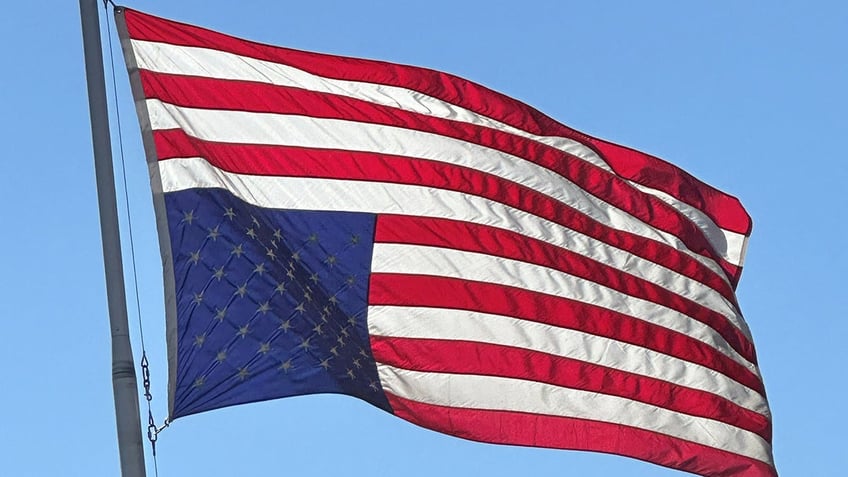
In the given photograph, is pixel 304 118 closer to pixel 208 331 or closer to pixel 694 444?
pixel 208 331

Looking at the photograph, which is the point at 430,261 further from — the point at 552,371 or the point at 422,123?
the point at 552,371

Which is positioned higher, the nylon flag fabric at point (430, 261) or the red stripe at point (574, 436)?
the nylon flag fabric at point (430, 261)

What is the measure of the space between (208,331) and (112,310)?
166 cm

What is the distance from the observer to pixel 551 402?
15.8 m

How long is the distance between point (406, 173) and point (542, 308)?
1.95m

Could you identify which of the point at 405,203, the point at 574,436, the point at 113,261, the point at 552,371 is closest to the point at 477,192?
the point at 405,203

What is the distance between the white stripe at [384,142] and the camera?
14.5 metres

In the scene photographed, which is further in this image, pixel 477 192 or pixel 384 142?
pixel 477 192

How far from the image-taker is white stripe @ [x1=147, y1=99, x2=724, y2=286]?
14.5 m

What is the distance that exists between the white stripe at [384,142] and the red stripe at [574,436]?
7.27 ft

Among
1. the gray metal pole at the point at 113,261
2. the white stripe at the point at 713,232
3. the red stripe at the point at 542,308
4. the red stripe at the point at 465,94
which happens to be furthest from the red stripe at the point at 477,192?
the gray metal pole at the point at 113,261

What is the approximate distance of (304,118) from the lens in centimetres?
1516

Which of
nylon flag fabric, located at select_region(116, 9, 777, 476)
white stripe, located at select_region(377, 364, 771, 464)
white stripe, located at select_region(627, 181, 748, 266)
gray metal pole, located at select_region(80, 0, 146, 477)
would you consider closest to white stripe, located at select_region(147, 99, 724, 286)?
nylon flag fabric, located at select_region(116, 9, 777, 476)

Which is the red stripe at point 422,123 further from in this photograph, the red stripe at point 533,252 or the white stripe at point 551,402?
the white stripe at point 551,402
